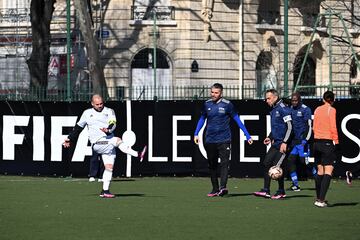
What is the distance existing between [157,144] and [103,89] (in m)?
5.45

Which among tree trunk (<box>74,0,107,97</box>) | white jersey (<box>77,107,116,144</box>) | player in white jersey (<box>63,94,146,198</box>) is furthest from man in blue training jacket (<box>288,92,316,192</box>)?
tree trunk (<box>74,0,107,97</box>)

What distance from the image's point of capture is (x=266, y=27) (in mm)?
51625

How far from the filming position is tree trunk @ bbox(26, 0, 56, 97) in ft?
129

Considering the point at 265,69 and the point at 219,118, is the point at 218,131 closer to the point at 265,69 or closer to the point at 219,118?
the point at 219,118

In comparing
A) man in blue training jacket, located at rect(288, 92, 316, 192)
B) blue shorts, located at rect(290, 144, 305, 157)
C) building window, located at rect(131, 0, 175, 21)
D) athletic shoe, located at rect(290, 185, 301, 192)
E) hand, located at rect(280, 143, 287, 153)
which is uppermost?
building window, located at rect(131, 0, 175, 21)

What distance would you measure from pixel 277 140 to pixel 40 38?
20628mm

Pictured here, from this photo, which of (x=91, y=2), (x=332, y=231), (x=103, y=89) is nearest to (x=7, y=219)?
(x=332, y=231)

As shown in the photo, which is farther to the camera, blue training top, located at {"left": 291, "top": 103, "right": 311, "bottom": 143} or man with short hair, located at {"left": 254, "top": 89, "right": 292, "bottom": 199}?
blue training top, located at {"left": 291, "top": 103, "right": 311, "bottom": 143}

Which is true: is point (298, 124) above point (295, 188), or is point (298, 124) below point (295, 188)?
above

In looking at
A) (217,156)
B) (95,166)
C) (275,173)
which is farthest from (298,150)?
(95,166)

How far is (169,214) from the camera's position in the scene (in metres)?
16.8

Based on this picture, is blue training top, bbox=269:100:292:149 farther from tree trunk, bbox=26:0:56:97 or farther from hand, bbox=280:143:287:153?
tree trunk, bbox=26:0:56:97

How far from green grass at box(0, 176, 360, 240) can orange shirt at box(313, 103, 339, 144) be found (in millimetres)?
1159

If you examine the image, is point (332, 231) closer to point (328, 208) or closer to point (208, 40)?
point (328, 208)
